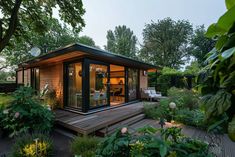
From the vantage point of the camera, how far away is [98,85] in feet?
22.8

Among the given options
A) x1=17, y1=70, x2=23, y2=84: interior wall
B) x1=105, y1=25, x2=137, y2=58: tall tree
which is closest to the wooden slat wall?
x1=17, y1=70, x2=23, y2=84: interior wall

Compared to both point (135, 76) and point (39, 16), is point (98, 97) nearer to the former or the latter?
point (135, 76)

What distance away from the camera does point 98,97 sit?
695 cm

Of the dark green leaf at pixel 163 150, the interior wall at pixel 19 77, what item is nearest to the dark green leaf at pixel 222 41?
the dark green leaf at pixel 163 150

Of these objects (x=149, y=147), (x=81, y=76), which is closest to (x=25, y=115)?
(x=81, y=76)

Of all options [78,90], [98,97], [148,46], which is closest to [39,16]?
[78,90]

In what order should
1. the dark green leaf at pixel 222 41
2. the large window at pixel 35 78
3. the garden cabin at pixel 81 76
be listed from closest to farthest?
1. the dark green leaf at pixel 222 41
2. the garden cabin at pixel 81 76
3. the large window at pixel 35 78

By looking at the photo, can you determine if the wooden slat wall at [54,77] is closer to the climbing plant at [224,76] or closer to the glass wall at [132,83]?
the glass wall at [132,83]

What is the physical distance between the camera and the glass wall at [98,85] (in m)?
6.62

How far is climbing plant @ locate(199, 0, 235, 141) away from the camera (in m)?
0.65

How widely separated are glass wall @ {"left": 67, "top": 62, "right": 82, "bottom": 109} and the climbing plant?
19.8ft

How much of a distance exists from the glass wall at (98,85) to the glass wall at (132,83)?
2384 millimetres

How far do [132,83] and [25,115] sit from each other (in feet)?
20.7

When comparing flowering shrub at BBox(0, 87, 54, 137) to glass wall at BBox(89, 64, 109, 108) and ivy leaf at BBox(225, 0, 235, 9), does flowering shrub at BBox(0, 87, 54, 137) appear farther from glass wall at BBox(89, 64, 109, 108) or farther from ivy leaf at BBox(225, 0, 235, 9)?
ivy leaf at BBox(225, 0, 235, 9)
